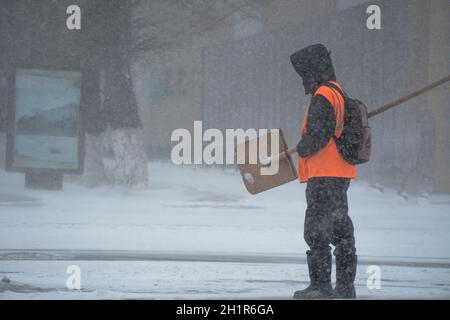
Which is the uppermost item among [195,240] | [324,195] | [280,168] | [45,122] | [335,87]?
[45,122]

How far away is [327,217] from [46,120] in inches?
353

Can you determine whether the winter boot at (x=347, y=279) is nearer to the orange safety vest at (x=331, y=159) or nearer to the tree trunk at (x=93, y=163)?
the orange safety vest at (x=331, y=159)

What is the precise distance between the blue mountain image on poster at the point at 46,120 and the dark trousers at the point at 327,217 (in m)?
8.62

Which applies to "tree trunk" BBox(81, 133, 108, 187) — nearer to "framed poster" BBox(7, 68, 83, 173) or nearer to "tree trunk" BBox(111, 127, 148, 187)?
"tree trunk" BBox(111, 127, 148, 187)

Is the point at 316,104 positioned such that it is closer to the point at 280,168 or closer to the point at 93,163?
the point at 280,168

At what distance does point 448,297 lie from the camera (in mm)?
5637

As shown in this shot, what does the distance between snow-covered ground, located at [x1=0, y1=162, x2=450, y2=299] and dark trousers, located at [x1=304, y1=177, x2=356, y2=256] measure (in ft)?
1.41

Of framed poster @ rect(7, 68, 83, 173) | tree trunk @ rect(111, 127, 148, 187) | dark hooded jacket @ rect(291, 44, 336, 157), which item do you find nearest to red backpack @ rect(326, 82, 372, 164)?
dark hooded jacket @ rect(291, 44, 336, 157)

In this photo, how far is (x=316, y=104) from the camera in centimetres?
528

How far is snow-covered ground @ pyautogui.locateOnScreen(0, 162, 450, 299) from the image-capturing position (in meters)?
6.05

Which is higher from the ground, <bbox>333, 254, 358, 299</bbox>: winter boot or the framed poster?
the framed poster

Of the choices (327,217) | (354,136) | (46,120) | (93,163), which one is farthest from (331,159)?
(93,163)
